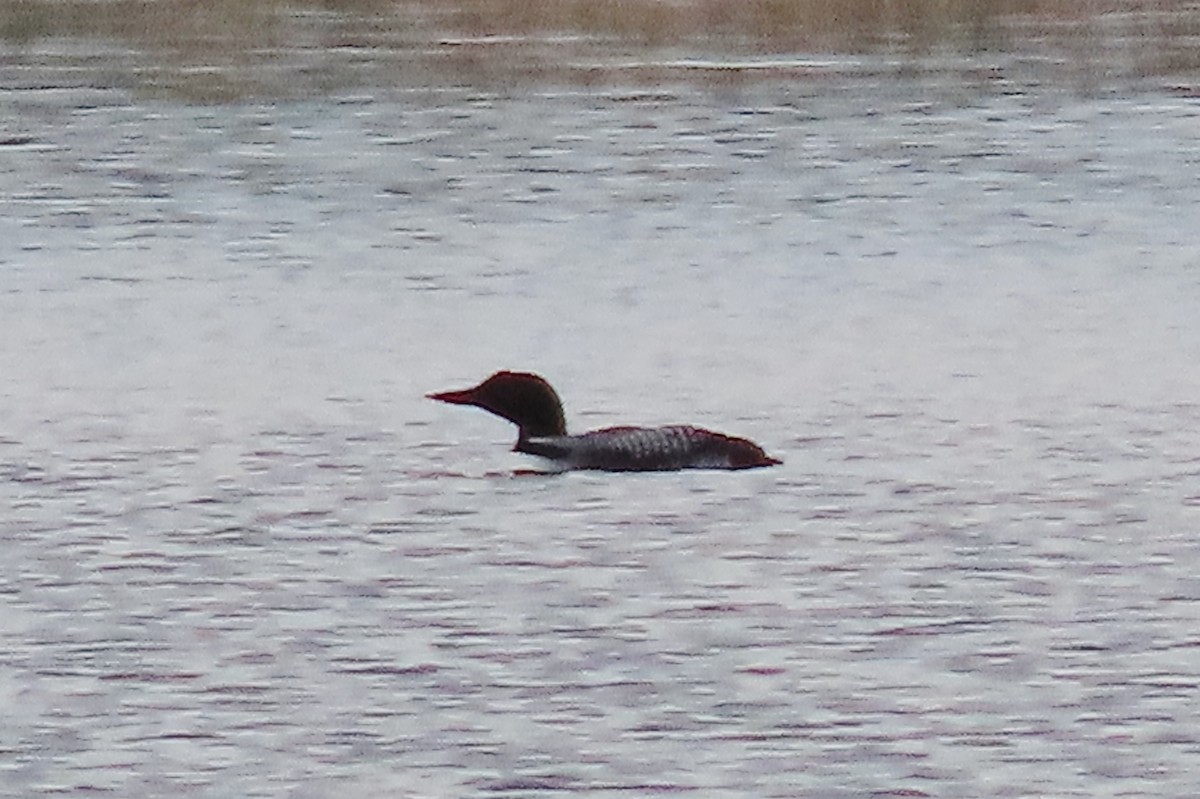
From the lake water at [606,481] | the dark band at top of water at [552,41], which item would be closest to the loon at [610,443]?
the lake water at [606,481]

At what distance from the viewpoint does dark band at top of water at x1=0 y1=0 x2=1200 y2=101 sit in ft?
66.6

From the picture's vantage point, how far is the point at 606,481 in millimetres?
9406

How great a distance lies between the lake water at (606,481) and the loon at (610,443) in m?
0.10

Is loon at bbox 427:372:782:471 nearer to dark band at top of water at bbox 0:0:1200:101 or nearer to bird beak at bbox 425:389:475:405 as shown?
bird beak at bbox 425:389:475:405

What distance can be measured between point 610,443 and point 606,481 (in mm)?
193

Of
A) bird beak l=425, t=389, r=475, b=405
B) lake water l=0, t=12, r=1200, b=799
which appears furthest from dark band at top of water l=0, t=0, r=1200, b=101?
bird beak l=425, t=389, r=475, b=405

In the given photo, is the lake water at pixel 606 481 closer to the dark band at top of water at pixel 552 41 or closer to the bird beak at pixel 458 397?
the bird beak at pixel 458 397

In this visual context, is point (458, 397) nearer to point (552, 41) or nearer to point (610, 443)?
point (610, 443)

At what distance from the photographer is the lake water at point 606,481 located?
693 centimetres

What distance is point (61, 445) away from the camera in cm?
980

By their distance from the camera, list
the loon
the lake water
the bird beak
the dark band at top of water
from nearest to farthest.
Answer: the lake water → the loon → the bird beak → the dark band at top of water

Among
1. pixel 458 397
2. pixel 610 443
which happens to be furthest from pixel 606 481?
pixel 458 397

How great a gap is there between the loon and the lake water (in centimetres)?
10

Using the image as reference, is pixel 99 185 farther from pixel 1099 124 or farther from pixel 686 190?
pixel 1099 124
